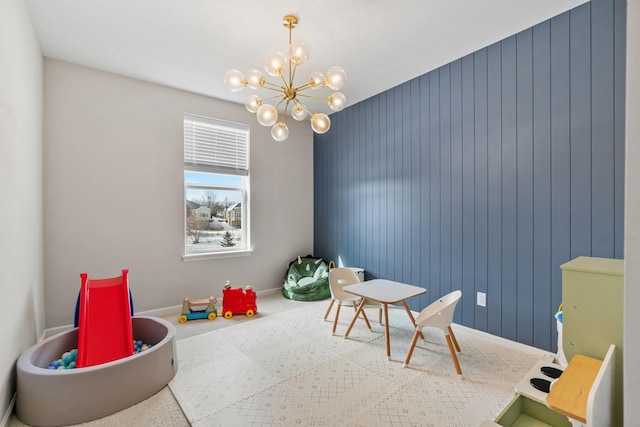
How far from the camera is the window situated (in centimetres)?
363

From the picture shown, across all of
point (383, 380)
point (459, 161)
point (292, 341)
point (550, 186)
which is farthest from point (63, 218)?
point (550, 186)

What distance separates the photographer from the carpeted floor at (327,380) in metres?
1.69

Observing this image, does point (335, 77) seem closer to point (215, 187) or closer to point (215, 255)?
point (215, 187)

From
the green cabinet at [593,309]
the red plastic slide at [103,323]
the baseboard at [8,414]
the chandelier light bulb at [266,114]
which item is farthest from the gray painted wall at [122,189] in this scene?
the green cabinet at [593,309]

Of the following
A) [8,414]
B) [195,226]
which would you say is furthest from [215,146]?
[8,414]

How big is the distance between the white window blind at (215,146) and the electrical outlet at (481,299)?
309 centimetres

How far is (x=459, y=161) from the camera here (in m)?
2.87

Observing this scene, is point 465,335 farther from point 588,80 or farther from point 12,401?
point 12,401

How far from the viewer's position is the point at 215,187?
383cm

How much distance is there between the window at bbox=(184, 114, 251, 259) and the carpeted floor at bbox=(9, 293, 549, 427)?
1.21 meters

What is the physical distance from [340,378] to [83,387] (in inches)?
60.7

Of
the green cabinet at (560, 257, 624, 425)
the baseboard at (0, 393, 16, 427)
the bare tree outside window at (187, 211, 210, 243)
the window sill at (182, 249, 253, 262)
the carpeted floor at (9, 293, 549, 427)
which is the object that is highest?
the bare tree outside window at (187, 211, 210, 243)

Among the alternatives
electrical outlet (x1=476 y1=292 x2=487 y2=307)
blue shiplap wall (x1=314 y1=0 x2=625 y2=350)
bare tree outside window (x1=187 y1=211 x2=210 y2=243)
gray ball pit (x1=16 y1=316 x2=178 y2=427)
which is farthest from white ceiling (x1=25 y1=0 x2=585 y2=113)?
gray ball pit (x1=16 y1=316 x2=178 y2=427)

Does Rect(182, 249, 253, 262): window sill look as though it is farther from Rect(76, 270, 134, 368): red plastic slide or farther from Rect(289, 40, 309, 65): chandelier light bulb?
Rect(289, 40, 309, 65): chandelier light bulb
